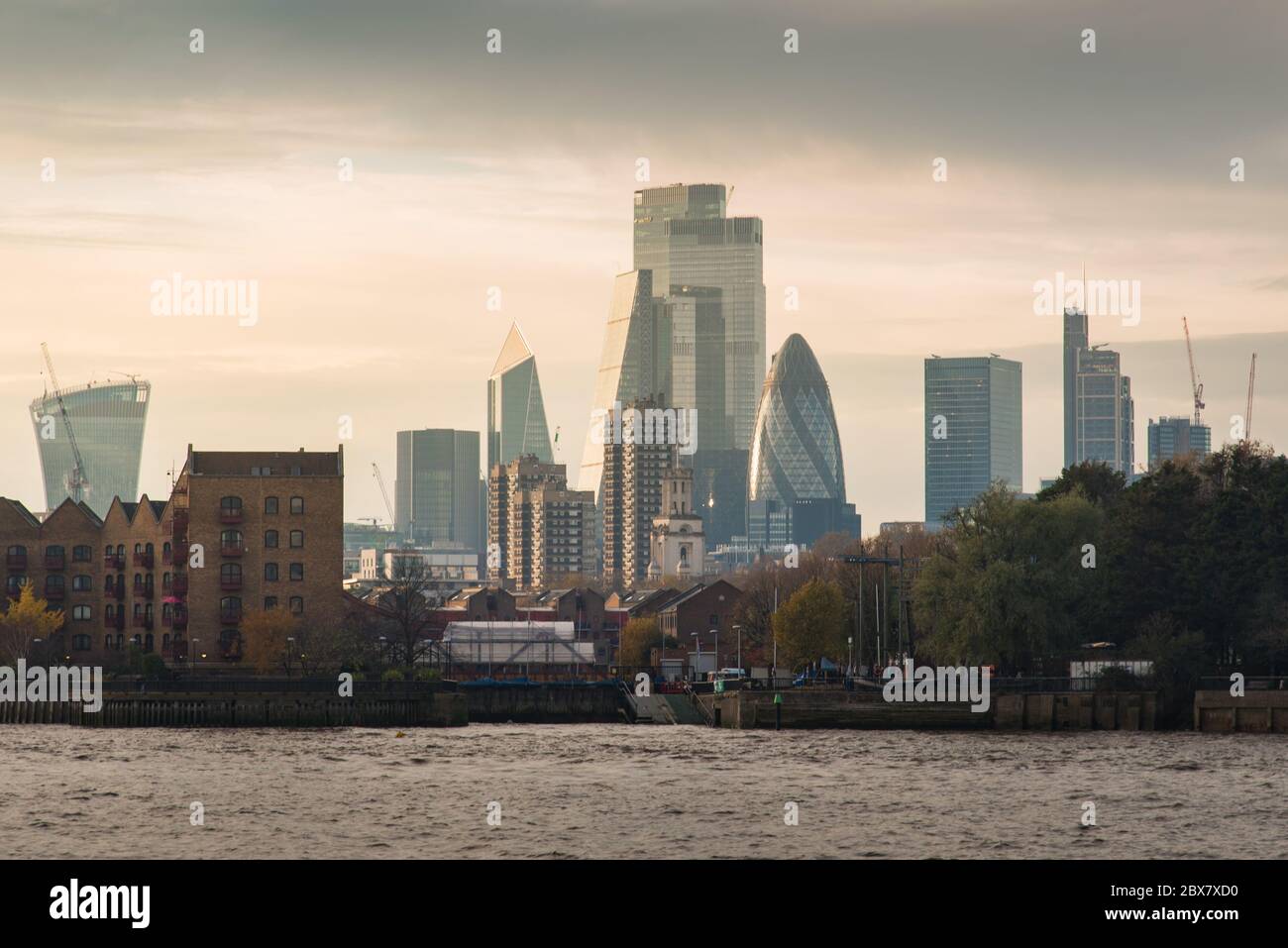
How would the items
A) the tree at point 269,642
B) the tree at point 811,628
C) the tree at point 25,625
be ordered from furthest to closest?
1. the tree at point 811,628
2. the tree at point 25,625
3. the tree at point 269,642

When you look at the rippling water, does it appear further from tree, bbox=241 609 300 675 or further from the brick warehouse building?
the brick warehouse building

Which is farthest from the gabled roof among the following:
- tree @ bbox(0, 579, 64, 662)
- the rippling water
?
the rippling water

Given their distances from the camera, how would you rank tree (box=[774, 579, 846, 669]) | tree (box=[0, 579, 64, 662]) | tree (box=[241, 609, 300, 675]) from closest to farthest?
tree (box=[241, 609, 300, 675]) → tree (box=[0, 579, 64, 662]) → tree (box=[774, 579, 846, 669])

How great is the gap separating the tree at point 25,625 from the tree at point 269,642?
1919 cm

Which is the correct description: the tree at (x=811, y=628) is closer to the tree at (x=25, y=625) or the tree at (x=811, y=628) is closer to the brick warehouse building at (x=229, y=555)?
the brick warehouse building at (x=229, y=555)

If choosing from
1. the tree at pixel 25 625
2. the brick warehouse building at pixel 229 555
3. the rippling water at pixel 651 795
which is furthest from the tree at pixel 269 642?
the rippling water at pixel 651 795

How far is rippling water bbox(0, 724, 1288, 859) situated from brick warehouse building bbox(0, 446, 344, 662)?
172 ft

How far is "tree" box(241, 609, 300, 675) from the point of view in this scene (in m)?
162

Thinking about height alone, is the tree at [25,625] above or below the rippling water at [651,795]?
above

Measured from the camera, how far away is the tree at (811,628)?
559ft

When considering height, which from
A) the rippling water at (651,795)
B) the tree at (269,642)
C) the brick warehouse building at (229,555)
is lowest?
the rippling water at (651,795)

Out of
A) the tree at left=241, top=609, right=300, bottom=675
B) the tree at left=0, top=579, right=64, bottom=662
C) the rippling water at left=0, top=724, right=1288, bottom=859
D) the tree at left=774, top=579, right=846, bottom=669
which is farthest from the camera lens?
the tree at left=774, top=579, right=846, bottom=669
